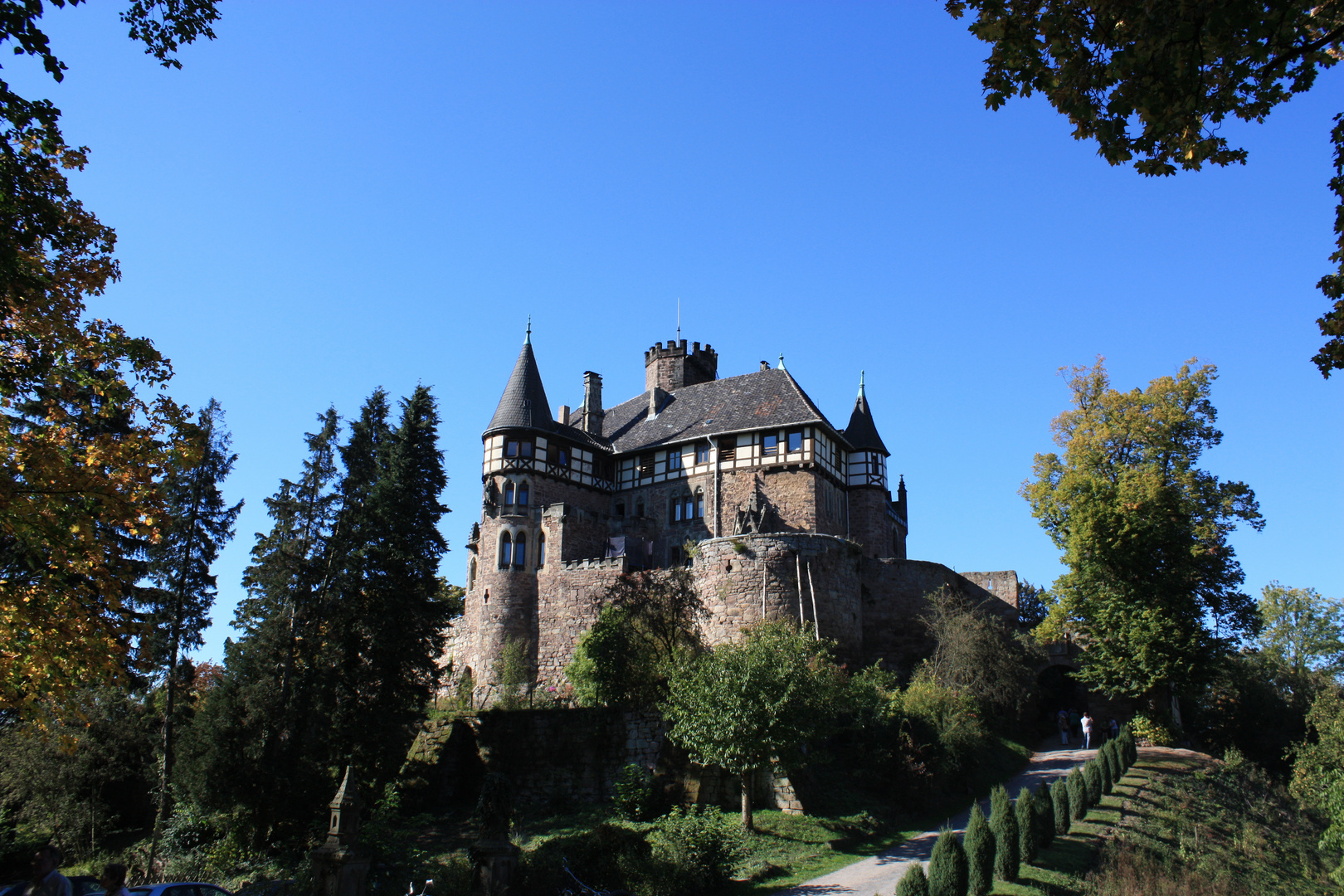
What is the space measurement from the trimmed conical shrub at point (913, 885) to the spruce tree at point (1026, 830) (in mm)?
4058

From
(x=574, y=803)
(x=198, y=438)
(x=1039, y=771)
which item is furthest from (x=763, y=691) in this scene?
(x=198, y=438)

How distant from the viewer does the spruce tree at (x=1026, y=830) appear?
1855 cm

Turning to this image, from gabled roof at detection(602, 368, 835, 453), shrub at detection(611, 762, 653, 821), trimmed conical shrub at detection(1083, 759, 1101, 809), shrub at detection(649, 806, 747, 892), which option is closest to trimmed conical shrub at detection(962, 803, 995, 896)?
shrub at detection(649, 806, 747, 892)

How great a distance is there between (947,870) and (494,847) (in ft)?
24.7

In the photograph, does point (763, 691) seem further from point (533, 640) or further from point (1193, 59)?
point (533, 640)

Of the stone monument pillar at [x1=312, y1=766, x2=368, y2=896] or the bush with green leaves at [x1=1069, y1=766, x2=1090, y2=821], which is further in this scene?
the bush with green leaves at [x1=1069, y1=766, x2=1090, y2=821]

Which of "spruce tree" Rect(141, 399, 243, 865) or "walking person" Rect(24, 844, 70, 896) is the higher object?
"spruce tree" Rect(141, 399, 243, 865)

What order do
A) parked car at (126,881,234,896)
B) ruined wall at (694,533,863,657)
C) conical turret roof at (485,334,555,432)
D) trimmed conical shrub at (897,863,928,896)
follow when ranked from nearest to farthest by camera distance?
1. parked car at (126,881,234,896)
2. trimmed conical shrub at (897,863,928,896)
3. ruined wall at (694,533,863,657)
4. conical turret roof at (485,334,555,432)

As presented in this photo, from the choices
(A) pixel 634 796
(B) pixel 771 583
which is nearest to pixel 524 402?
(B) pixel 771 583

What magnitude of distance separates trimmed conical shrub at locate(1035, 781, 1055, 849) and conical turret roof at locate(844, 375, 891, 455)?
2530cm

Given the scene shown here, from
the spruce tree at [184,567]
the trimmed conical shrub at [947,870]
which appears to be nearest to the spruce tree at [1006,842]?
the trimmed conical shrub at [947,870]

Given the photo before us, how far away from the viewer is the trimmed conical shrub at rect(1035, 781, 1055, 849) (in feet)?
63.8

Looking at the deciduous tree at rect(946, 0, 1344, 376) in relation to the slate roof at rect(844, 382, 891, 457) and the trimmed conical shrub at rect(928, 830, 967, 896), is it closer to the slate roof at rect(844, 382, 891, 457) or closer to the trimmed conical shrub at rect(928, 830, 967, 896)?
the trimmed conical shrub at rect(928, 830, 967, 896)

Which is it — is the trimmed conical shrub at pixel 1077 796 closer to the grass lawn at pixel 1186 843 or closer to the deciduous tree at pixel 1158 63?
the grass lawn at pixel 1186 843
